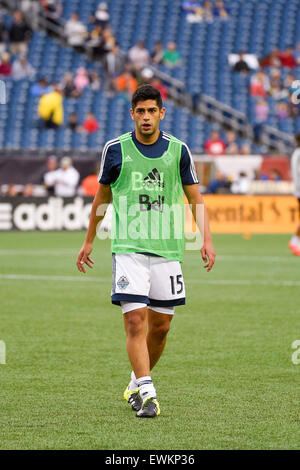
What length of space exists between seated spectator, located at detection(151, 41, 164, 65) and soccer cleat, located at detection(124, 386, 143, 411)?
27.5 m

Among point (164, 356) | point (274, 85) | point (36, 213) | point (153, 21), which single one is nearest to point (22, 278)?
point (164, 356)

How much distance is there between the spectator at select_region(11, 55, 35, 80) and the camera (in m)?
31.1

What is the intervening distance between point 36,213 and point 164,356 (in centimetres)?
1777

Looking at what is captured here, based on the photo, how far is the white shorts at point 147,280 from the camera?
249 inches

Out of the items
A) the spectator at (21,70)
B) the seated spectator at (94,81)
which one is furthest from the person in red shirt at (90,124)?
the spectator at (21,70)

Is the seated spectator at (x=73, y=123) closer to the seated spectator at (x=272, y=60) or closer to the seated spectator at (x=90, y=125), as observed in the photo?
the seated spectator at (x=90, y=125)

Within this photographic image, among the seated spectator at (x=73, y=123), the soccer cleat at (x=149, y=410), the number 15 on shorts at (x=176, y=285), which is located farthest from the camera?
the seated spectator at (x=73, y=123)

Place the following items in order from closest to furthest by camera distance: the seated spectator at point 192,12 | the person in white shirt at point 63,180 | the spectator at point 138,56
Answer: the person in white shirt at point 63,180
the spectator at point 138,56
the seated spectator at point 192,12

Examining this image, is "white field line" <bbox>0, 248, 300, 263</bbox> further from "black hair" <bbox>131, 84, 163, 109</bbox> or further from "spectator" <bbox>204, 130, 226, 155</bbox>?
"black hair" <bbox>131, 84, 163, 109</bbox>

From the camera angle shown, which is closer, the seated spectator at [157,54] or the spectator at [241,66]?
the seated spectator at [157,54]

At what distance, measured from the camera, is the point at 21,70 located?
31250 millimetres

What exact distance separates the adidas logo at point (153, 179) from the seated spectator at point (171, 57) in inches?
1088

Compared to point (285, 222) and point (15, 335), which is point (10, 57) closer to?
point (285, 222)

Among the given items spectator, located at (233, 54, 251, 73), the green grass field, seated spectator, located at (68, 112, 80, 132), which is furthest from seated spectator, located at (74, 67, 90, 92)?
the green grass field
